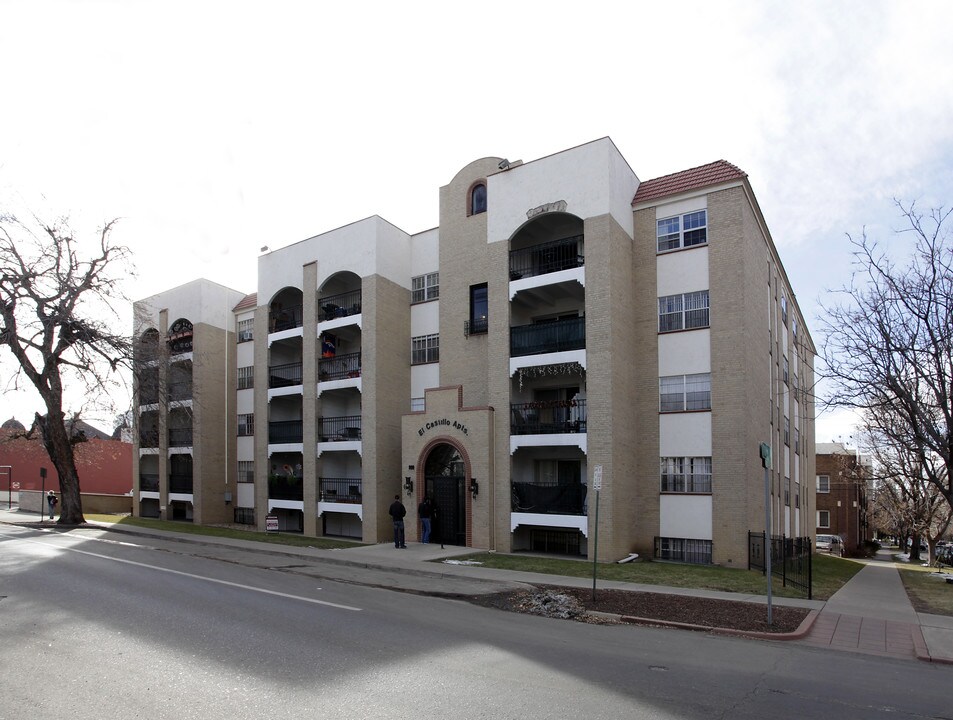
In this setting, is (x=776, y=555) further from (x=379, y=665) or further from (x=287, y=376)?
(x=287, y=376)

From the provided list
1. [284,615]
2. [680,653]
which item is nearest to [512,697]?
[680,653]

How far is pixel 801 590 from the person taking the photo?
16375 mm

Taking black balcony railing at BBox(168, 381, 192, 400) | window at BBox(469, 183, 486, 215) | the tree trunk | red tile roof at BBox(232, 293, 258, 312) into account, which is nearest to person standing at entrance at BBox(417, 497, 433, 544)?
window at BBox(469, 183, 486, 215)

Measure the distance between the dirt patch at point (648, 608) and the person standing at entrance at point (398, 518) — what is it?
8466 mm

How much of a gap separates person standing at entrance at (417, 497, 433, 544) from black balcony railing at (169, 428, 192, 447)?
60.3 ft

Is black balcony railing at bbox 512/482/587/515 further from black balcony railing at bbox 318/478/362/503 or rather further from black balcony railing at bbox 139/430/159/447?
black balcony railing at bbox 139/430/159/447

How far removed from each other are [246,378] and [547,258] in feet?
62.9

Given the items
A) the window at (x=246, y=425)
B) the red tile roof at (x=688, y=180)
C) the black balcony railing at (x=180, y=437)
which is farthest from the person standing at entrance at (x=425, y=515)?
the black balcony railing at (x=180, y=437)

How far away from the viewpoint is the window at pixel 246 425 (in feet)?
118

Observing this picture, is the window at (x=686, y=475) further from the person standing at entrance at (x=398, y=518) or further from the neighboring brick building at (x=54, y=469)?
the neighboring brick building at (x=54, y=469)

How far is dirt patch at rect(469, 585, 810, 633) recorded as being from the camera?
11.8 meters

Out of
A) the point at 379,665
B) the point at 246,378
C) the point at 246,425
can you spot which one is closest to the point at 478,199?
the point at 246,378

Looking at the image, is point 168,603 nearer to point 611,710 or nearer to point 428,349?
point 611,710

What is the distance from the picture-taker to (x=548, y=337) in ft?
76.6
